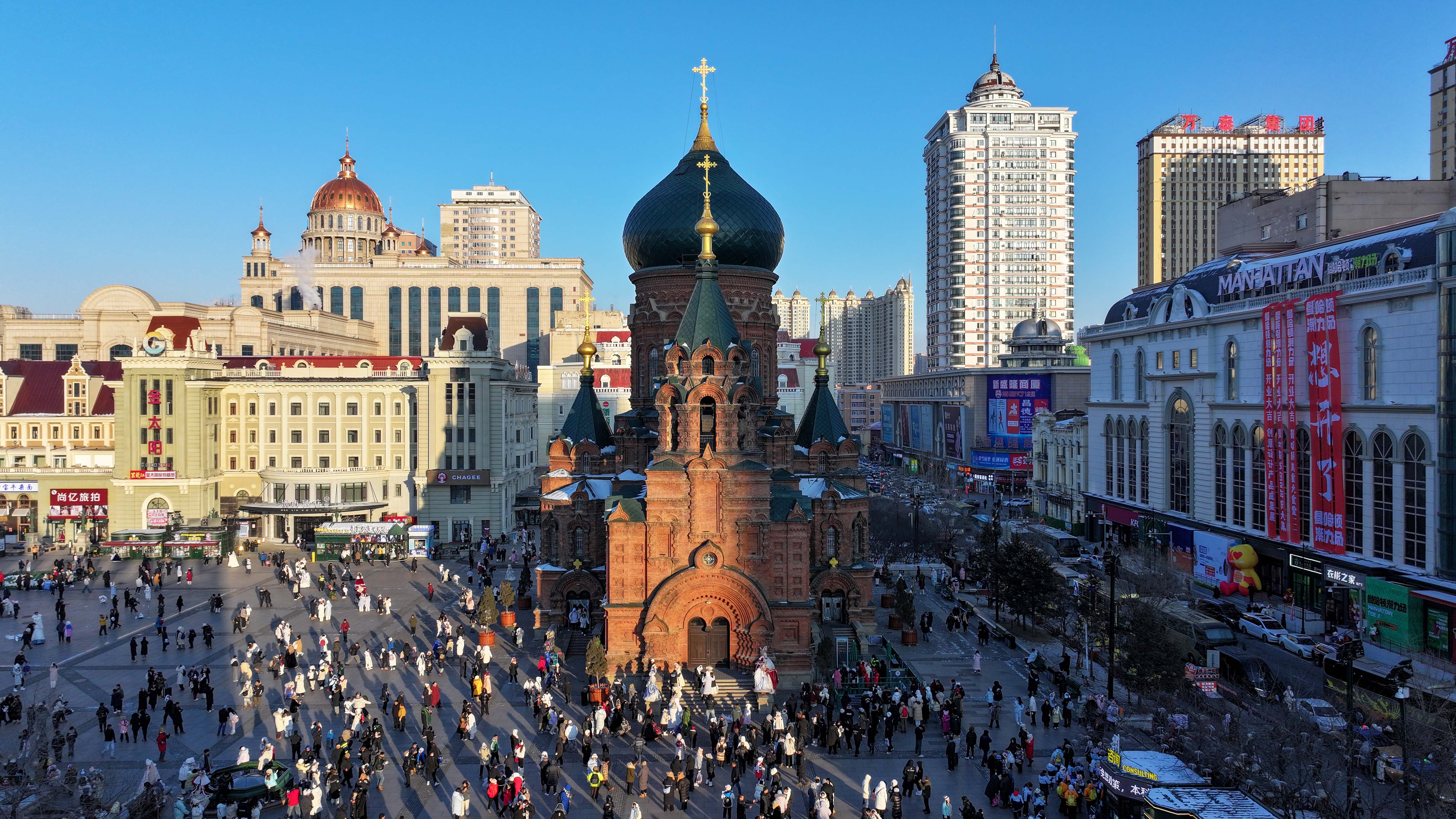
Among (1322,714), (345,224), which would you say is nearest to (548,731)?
(1322,714)

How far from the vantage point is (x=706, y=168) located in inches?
1244

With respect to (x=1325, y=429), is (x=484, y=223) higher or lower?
higher

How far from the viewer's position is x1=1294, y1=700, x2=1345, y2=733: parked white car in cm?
2262

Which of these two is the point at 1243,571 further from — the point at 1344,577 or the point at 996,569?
the point at 996,569

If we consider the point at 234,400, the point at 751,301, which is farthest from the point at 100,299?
the point at 751,301

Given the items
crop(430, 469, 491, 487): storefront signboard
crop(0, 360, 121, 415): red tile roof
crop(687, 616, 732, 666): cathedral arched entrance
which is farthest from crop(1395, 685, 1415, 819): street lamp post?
crop(0, 360, 121, 415): red tile roof

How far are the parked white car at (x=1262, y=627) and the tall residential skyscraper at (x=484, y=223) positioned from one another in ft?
474

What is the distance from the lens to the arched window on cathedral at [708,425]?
2955 cm

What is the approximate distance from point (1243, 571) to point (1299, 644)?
9.76 meters

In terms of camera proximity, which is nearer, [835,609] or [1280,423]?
[835,609]

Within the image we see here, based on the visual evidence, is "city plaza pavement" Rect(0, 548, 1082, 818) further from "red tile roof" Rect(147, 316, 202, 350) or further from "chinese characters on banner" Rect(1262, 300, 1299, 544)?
"red tile roof" Rect(147, 316, 202, 350)

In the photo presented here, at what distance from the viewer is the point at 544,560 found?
3838cm

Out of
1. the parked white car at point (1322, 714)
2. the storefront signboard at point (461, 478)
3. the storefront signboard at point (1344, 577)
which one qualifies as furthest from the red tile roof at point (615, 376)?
the parked white car at point (1322, 714)

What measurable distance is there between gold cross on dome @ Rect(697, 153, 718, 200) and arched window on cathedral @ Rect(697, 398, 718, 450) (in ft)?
23.3
